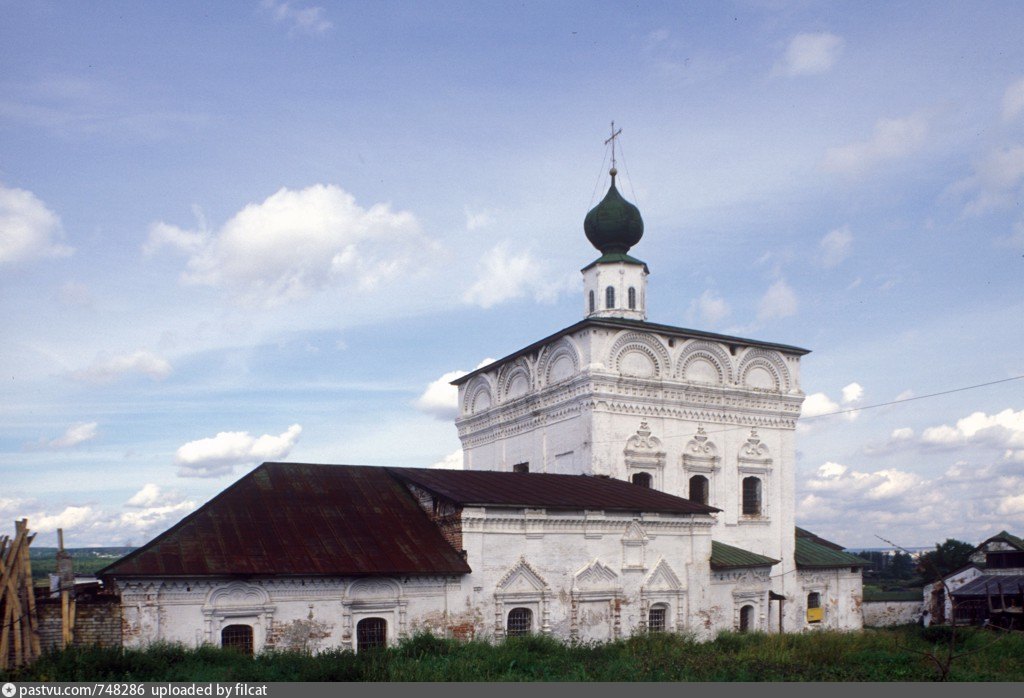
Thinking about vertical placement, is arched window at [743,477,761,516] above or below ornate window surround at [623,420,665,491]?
below

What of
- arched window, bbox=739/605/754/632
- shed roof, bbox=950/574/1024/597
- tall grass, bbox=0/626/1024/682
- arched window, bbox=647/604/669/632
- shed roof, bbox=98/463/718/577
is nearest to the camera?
tall grass, bbox=0/626/1024/682

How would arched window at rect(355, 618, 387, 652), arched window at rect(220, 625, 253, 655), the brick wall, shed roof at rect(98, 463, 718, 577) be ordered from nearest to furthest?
the brick wall, arched window at rect(220, 625, 253, 655), shed roof at rect(98, 463, 718, 577), arched window at rect(355, 618, 387, 652)

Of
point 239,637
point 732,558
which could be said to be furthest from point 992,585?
point 239,637

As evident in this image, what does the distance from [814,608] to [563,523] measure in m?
9.35

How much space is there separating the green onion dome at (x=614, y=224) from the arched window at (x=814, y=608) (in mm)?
10016

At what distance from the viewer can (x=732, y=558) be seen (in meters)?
20.3

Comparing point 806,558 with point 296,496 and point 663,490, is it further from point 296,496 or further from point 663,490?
point 296,496

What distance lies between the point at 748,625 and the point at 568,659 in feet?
23.0

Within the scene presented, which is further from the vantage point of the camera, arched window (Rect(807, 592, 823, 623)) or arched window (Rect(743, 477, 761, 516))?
arched window (Rect(743, 477, 761, 516))

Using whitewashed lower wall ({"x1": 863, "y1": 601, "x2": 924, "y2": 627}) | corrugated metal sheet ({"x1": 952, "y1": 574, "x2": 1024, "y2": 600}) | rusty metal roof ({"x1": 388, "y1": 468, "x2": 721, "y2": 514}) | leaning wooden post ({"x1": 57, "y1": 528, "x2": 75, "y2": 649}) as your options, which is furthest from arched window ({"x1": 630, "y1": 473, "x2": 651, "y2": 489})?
corrugated metal sheet ({"x1": 952, "y1": 574, "x2": 1024, "y2": 600})

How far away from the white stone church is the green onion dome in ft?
0.19

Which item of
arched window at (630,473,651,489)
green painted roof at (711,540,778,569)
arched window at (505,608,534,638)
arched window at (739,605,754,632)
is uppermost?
arched window at (630,473,651,489)

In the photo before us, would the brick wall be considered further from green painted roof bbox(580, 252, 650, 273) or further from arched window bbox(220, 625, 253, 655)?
green painted roof bbox(580, 252, 650, 273)

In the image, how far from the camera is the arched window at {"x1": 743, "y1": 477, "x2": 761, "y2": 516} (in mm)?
23766
